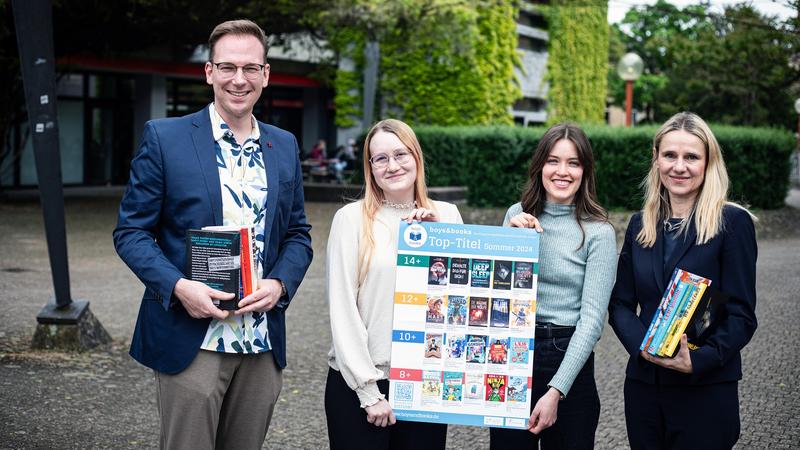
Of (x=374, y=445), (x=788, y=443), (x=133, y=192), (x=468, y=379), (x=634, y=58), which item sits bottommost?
(x=788, y=443)

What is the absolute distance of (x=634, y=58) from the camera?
21422mm

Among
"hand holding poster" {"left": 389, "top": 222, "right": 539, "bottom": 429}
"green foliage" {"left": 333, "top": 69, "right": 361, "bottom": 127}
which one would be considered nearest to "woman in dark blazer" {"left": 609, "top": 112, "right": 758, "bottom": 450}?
"hand holding poster" {"left": 389, "top": 222, "right": 539, "bottom": 429}

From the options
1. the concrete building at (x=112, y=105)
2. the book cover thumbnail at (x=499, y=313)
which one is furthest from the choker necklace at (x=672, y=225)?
the concrete building at (x=112, y=105)

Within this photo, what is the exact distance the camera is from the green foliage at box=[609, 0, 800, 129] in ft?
55.9

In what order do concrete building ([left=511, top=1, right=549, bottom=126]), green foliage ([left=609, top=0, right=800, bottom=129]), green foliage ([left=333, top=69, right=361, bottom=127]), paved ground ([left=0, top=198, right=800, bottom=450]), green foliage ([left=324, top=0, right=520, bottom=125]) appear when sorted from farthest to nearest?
concrete building ([left=511, top=1, right=549, bottom=126]), green foliage ([left=333, top=69, right=361, bottom=127]), green foliage ([left=324, top=0, right=520, bottom=125]), green foliage ([left=609, top=0, right=800, bottom=129]), paved ground ([left=0, top=198, right=800, bottom=450])

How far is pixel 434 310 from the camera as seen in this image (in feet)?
11.1

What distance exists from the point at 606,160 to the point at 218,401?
16177mm

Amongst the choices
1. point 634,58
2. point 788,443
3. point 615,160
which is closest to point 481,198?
point 615,160

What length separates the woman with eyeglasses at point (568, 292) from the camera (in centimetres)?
349

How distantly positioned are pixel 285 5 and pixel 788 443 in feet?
47.5

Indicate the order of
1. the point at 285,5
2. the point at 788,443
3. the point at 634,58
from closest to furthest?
the point at 788,443 < the point at 285,5 < the point at 634,58

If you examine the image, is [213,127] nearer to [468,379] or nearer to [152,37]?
[468,379]

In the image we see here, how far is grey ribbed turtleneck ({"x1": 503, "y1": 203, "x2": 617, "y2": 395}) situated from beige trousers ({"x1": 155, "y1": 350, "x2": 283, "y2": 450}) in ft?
3.68

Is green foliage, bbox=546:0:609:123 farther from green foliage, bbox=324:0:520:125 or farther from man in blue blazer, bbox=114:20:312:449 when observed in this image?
man in blue blazer, bbox=114:20:312:449
